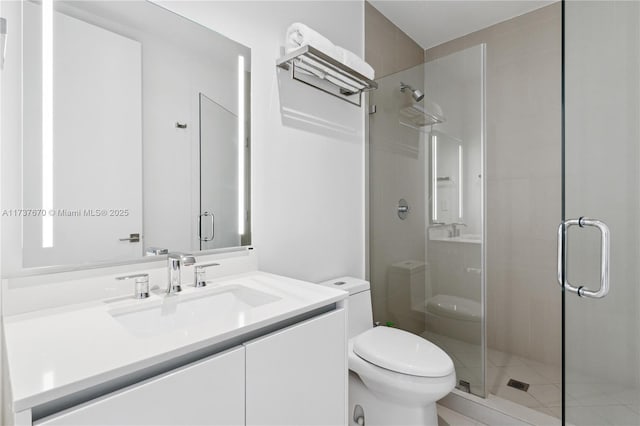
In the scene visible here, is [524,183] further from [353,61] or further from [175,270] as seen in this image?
[175,270]

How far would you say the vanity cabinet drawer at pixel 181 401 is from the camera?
58 centimetres

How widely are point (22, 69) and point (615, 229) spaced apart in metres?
1.75

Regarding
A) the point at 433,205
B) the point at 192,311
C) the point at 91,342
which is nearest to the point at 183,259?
the point at 192,311

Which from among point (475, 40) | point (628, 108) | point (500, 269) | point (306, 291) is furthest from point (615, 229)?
point (475, 40)

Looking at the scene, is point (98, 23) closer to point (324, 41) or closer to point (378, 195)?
point (324, 41)

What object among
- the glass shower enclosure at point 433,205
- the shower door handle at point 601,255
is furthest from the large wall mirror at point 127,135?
the shower door handle at point 601,255

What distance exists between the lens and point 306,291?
3.67 feet

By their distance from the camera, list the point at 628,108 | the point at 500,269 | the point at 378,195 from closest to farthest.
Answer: the point at 628,108 → the point at 378,195 → the point at 500,269

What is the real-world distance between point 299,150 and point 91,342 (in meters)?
1.23

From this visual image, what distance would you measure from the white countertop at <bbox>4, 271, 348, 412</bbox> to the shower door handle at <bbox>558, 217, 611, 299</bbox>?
2.52 feet

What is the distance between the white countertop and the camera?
1.80 feet

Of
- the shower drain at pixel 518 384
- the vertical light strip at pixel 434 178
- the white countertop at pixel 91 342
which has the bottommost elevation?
the shower drain at pixel 518 384

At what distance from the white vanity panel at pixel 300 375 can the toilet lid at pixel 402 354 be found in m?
0.35

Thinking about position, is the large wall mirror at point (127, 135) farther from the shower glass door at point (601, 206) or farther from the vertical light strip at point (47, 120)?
the shower glass door at point (601, 206)
